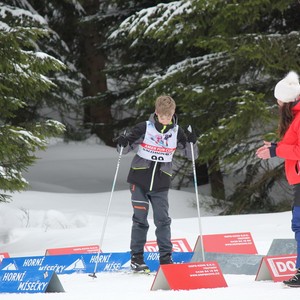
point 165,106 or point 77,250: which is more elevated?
point 165,106

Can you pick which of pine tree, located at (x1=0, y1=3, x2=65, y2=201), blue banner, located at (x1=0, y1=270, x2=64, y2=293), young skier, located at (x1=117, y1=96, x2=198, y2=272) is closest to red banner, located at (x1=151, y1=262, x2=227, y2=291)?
blue banner, located at (x1=0, y1=270, x2=64, y2=293)

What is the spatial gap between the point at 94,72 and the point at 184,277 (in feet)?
55.5

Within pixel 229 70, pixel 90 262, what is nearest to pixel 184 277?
pixel 90 262

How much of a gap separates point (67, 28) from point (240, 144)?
8.59 metres

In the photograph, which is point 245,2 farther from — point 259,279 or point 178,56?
point 259,279

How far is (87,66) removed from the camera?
2250 centimetres

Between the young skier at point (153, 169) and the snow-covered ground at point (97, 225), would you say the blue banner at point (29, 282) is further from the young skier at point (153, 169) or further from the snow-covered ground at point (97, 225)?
the young skier at point (153, 169)

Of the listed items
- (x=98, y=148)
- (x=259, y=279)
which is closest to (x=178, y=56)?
(x=98, y=148)

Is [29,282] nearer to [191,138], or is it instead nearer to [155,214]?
[155,214]

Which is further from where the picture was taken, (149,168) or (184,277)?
(149,168)

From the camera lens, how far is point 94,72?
22500mm

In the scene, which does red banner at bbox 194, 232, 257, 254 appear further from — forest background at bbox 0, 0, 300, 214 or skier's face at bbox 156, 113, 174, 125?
forest background at bbox 0, 0, 300, 214

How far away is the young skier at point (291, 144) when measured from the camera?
5.99 meters

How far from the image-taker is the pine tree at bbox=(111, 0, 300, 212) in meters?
13.3
